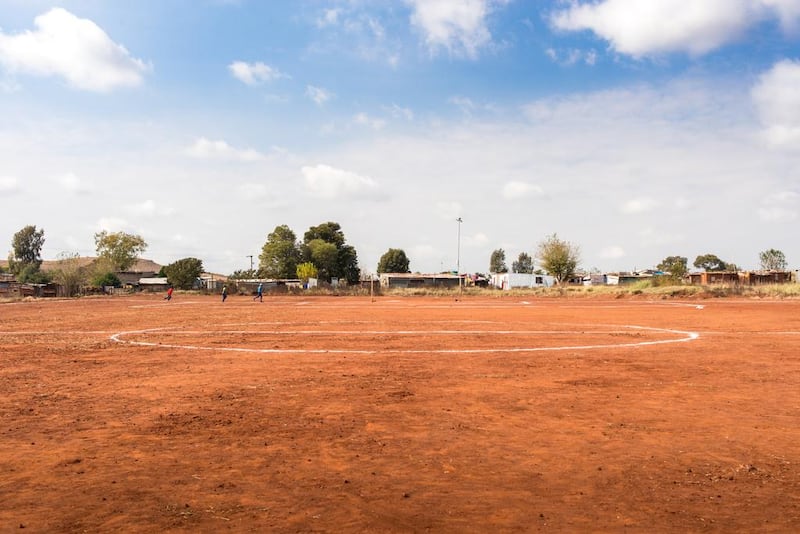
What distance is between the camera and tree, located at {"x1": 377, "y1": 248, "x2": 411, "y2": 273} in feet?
440

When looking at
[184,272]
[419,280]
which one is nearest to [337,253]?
[419,280]

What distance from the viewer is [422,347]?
1623 centimetres

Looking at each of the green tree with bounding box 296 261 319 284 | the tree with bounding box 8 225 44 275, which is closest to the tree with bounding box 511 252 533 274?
the green tree with bounding box 296 261 319 284

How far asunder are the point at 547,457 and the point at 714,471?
158cm

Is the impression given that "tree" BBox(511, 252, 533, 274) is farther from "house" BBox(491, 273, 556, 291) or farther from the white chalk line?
the white chalk line

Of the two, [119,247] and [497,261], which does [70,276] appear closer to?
[119,247]

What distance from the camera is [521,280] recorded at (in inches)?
3767

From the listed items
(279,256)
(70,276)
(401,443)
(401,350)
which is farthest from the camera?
(279,256)

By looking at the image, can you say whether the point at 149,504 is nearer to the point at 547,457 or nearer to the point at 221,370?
the point at 547,457

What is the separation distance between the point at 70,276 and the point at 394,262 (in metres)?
68.3

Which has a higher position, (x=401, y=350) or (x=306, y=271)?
(x=306, y=271)

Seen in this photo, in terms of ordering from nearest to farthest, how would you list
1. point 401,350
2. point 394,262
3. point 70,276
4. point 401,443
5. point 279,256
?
point 401,443 < point 401,350 < point 70,276 < point 279,256 < point 394,262

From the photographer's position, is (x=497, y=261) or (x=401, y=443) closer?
(x=401, y=443)

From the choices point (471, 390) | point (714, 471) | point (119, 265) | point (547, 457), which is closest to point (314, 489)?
point (547, 457)
